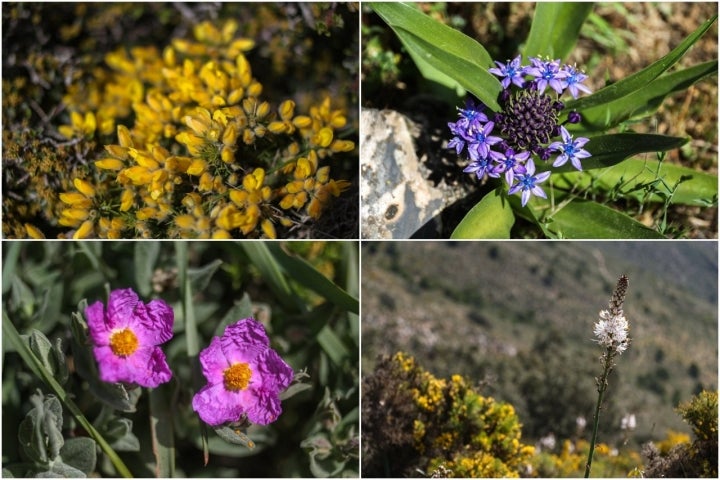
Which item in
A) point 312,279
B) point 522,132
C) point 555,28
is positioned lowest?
point 312,279

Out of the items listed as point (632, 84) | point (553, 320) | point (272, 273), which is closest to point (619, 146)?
point (632, 84)

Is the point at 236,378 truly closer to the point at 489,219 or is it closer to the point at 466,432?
the point at 466,432

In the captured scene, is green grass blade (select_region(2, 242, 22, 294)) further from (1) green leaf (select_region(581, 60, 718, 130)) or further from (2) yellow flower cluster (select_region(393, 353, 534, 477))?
(1) green leaf (select_region(581, 60, 718, 130))

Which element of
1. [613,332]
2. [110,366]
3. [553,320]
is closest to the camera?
[613,332]

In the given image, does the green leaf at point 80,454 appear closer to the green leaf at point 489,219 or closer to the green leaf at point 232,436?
the green leaf at point 232,436

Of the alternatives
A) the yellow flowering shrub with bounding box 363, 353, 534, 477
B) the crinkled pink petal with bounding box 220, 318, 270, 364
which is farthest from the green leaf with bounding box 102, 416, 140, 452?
the yellow flowering shrub with bounding box 363, 353, 534, 477

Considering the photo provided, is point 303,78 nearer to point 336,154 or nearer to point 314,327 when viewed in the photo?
point 336,154
